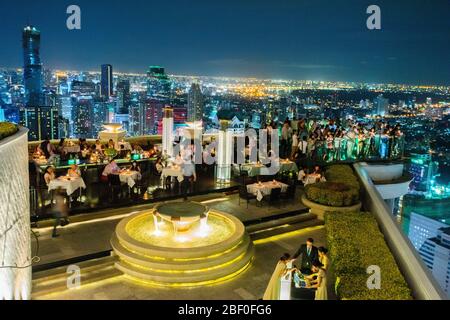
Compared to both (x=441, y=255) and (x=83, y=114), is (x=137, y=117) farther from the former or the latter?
(x=441, y=255)

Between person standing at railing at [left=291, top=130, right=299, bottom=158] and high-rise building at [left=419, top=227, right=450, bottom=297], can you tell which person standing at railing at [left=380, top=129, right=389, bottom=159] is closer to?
person standing at railing at [left=291, top=130, right=299, bottom=158]

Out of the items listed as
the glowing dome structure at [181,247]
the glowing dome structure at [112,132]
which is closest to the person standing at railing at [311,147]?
the glowing dome structure at [112,132]

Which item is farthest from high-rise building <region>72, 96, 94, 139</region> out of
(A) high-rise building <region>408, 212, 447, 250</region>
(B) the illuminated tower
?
(A) high-rise building <region>408, 212, 447, 250</region>

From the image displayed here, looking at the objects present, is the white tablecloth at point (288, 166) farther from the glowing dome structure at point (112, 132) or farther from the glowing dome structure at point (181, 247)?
the glowing dome structure at point (112, 132)

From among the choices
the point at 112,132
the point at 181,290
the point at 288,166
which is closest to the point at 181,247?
the point at 181,290
